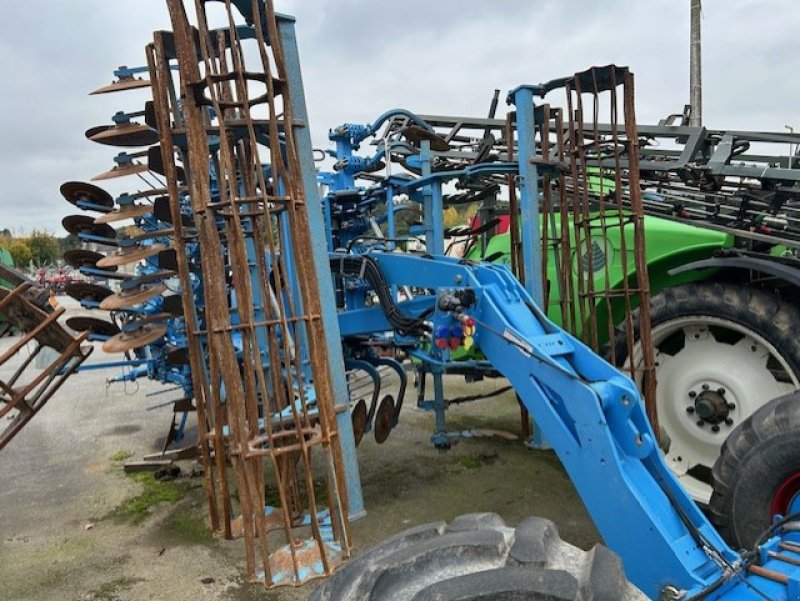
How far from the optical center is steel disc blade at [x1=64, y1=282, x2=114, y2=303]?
205 inches

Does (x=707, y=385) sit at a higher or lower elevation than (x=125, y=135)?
lower

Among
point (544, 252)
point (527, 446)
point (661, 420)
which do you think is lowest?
point (527, 446)

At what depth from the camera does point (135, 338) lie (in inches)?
203

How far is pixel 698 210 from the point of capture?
4680 mm

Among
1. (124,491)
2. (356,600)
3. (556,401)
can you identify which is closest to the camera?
(356,600)

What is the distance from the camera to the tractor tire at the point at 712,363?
12.2ft

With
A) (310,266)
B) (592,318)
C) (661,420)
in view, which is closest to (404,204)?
(592,318)

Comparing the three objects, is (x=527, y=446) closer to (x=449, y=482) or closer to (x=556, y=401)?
(x=449, y=482)

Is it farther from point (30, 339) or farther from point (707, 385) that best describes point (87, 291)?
point (707, 385)

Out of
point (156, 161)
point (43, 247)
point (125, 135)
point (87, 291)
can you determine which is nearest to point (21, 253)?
point (43, 247)

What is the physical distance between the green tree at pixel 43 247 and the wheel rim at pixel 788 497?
5413 cm

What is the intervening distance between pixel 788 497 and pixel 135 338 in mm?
4556

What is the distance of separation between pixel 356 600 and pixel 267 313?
151 centimetres

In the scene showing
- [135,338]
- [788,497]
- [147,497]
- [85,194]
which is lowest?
[147,497]
